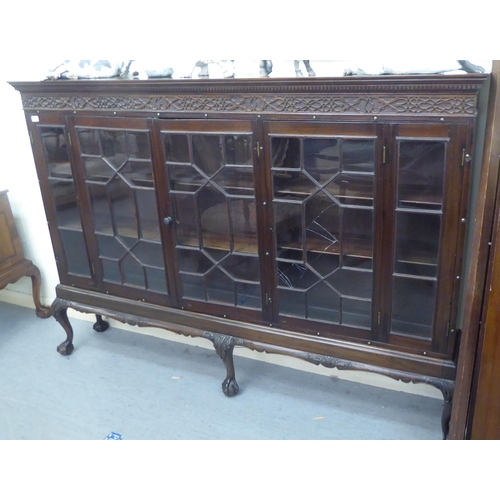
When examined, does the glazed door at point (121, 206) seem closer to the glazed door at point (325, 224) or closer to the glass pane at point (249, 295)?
the glass pane at point (249, 295)

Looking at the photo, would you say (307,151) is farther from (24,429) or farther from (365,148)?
(24,429)

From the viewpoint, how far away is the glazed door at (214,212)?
155cm

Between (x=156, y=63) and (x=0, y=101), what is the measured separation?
1095 mm

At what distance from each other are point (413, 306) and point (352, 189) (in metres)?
0.40

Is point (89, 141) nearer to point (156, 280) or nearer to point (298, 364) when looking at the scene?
point (156, 280)

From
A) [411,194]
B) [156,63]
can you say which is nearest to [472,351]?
[411,194]

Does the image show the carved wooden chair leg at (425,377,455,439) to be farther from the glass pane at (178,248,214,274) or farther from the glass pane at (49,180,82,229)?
the glass pane at (49,180,82,229)

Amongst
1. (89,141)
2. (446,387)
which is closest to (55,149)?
(89,141)

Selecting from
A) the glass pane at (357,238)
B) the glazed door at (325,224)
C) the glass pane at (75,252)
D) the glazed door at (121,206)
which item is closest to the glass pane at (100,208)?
the glazed door at (121,206)

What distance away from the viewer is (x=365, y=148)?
1364 millimetres

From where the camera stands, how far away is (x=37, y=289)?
8.31 ft

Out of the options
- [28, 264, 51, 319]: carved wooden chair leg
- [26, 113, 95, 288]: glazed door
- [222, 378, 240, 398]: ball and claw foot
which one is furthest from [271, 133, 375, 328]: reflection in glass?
[28, 264, 51, 319]: carved wooden chair leg

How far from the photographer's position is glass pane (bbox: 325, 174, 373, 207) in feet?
4.60

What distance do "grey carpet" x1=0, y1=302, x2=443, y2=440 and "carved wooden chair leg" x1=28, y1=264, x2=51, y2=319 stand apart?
263 millimetres
